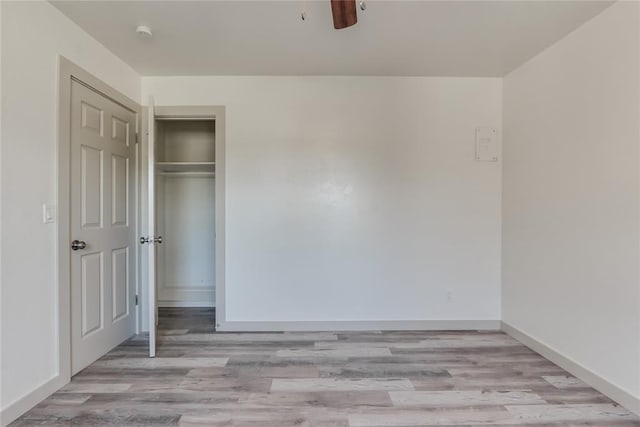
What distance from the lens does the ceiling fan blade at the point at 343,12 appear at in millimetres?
1655

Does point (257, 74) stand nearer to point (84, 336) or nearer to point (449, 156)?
point (449, 156)

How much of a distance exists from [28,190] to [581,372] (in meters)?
3.78

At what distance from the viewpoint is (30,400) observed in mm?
1972

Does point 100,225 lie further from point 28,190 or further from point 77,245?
point 28,190

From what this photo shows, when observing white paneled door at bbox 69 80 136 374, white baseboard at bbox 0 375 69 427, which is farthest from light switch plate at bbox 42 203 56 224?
white baseboard at bbox 0 375 69 427

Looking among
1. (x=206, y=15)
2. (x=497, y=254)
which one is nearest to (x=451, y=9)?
(x=206, y=15)

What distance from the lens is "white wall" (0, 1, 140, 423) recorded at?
1.84m

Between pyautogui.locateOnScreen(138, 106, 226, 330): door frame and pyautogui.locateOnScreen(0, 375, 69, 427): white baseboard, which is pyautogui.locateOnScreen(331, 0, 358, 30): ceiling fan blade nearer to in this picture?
pyautogui.locateOnScreen(138, 106, 226, 330): door frame

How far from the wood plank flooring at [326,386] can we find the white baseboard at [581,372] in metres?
0.06

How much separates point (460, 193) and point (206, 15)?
264cm

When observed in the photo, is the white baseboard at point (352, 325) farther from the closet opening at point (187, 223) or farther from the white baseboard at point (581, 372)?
the closet opening at point (187, 223)

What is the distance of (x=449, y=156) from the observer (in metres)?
3.29

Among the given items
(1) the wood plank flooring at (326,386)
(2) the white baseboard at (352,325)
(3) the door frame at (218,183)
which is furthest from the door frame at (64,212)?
(2) the white baseboard at (352,325)

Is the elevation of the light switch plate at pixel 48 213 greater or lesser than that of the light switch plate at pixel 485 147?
lesser
